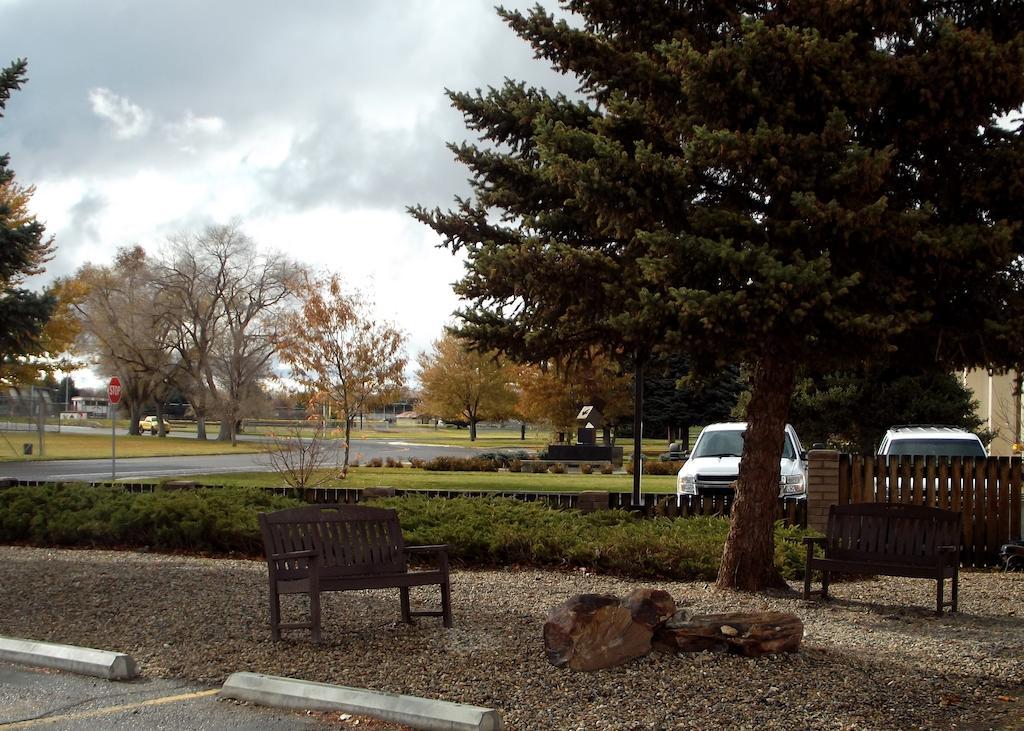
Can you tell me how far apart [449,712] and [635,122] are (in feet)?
20.9

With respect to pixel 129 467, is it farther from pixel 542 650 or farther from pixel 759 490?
pixel 542 650

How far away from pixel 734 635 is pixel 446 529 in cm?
630

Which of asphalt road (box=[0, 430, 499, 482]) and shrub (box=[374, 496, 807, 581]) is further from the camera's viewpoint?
asphalt road (box=[0, 430, 499, 482])

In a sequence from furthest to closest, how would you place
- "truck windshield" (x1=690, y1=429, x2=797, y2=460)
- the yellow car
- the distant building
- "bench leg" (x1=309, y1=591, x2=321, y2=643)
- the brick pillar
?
the yellow car
the distant building
"truck windshield" (x1=690, y1=429, x2=797, y2=460)
the brick pillar
"bench leg" (x1=309, y1=591, x2=321, y2=643)

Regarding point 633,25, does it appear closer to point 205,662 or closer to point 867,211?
point 867,211

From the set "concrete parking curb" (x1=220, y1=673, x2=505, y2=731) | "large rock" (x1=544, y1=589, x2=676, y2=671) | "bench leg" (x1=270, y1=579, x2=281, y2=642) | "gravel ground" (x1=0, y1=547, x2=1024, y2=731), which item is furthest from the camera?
"bench leg" (x1=270, y1=579, x2=281, y2=642)

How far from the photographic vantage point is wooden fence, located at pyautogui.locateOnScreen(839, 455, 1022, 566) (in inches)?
542

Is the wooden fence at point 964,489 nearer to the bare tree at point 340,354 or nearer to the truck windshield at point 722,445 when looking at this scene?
the truck windshield at point 722,445

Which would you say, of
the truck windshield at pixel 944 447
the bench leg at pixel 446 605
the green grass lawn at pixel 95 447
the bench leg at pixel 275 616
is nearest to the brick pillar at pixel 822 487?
the bench leg at pixel 446 605

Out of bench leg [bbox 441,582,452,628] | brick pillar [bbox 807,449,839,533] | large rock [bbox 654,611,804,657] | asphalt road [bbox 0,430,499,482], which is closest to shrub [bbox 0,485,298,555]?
bench leg [bbox 441,582,452,628]

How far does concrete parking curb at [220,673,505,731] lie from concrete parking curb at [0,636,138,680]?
0.83 metres

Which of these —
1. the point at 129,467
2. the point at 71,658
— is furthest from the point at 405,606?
the point at 129,467

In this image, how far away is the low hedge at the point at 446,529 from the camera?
11.6 metres

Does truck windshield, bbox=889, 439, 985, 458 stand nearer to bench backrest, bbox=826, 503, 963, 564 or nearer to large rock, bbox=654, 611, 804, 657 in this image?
bench backrest, bbox=826, 503, 963, 564
